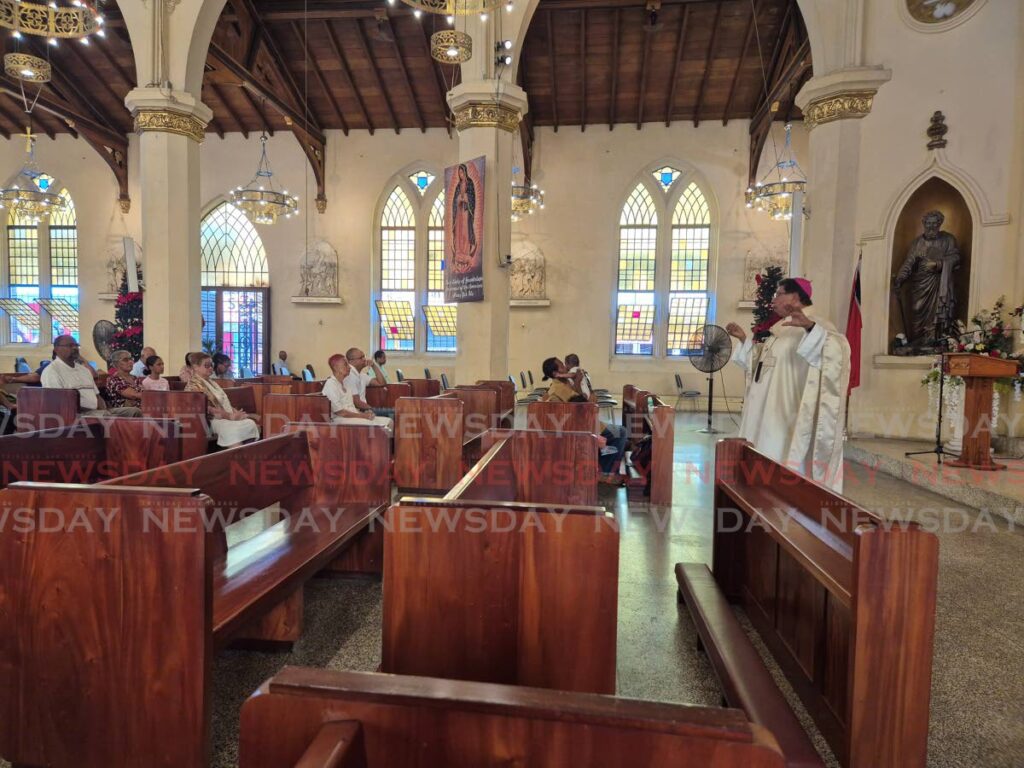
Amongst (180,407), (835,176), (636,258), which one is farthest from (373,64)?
(180,407)

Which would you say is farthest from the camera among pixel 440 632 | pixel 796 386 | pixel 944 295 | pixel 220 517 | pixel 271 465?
pixel 944 295

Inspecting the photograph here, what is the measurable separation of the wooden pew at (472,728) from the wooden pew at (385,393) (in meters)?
6.45

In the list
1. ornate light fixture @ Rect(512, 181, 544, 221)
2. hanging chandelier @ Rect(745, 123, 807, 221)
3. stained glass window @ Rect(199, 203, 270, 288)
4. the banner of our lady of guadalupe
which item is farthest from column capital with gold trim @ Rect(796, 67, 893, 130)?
stained glass window @ Rect(199, 203, 270, 288)

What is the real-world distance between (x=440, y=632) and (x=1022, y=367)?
22.5ft

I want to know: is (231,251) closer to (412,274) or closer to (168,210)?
(412,274)

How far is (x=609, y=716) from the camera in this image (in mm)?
763

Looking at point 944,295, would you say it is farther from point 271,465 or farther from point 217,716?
point 217,716

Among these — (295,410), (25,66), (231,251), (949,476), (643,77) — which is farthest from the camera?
(231,251)

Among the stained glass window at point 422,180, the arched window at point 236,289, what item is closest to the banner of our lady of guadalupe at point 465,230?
the stained glass window at point 422,180

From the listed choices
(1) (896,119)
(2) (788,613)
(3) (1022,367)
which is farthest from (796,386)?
(1) (896,119)

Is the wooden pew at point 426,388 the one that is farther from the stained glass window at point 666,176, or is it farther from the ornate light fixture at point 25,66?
the stained glass window at point 666,176

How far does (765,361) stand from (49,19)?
6.96 metres

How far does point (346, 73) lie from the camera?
484 inches

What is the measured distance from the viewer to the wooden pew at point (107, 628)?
1622 millimetres
